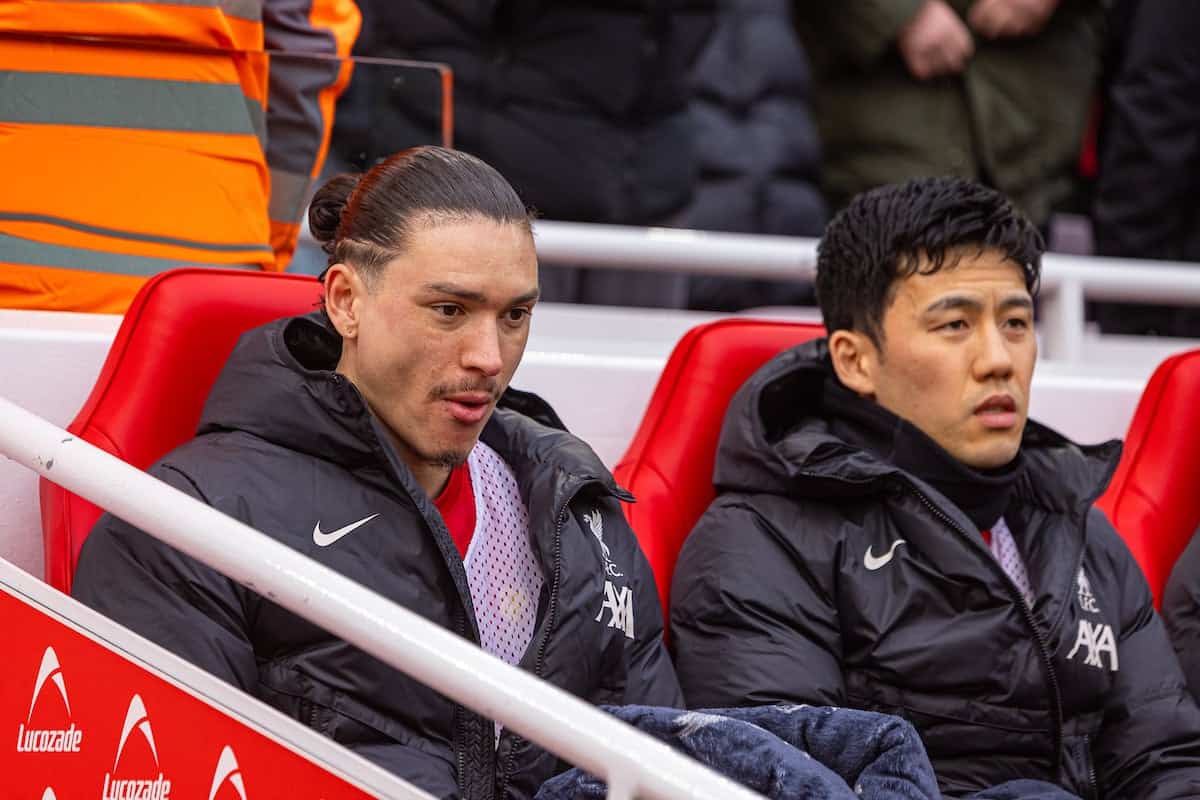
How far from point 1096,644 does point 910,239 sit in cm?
59

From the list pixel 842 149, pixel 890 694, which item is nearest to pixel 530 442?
pixel 890 694

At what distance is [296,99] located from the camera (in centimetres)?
279

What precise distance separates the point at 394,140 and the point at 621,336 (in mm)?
709

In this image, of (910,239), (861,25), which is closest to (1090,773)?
(910,239)

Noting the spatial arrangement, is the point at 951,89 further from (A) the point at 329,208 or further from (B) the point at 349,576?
(B) the point at 349,576

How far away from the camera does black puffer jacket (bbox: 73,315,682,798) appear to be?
73.3 inches

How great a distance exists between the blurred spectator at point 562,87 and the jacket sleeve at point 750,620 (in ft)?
3.88

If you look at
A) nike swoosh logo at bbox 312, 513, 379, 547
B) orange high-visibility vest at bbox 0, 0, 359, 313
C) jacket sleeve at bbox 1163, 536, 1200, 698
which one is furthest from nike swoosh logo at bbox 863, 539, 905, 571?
orange high-visibility vest at bbox 0, 0, 359, 313

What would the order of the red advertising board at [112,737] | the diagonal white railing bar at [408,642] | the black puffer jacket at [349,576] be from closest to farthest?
the diagonal white railing bar at [408,642], the red advertising board at [112,737], the black puffer jacket at [349,576]

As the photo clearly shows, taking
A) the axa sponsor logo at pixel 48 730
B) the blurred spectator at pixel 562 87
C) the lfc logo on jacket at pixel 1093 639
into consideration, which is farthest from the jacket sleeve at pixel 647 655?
the blurred spectator at pixel 562 87

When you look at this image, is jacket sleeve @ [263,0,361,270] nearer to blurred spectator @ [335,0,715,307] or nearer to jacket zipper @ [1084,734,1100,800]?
blurred spectator @ [335,0,715,307]

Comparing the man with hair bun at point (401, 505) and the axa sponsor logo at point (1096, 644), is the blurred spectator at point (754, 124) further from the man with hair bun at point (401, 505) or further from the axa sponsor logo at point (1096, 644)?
the man with hair bun at point (401, 505)

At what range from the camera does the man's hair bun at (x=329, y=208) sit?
2193 mm

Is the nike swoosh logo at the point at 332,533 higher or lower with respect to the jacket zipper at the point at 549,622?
higher
